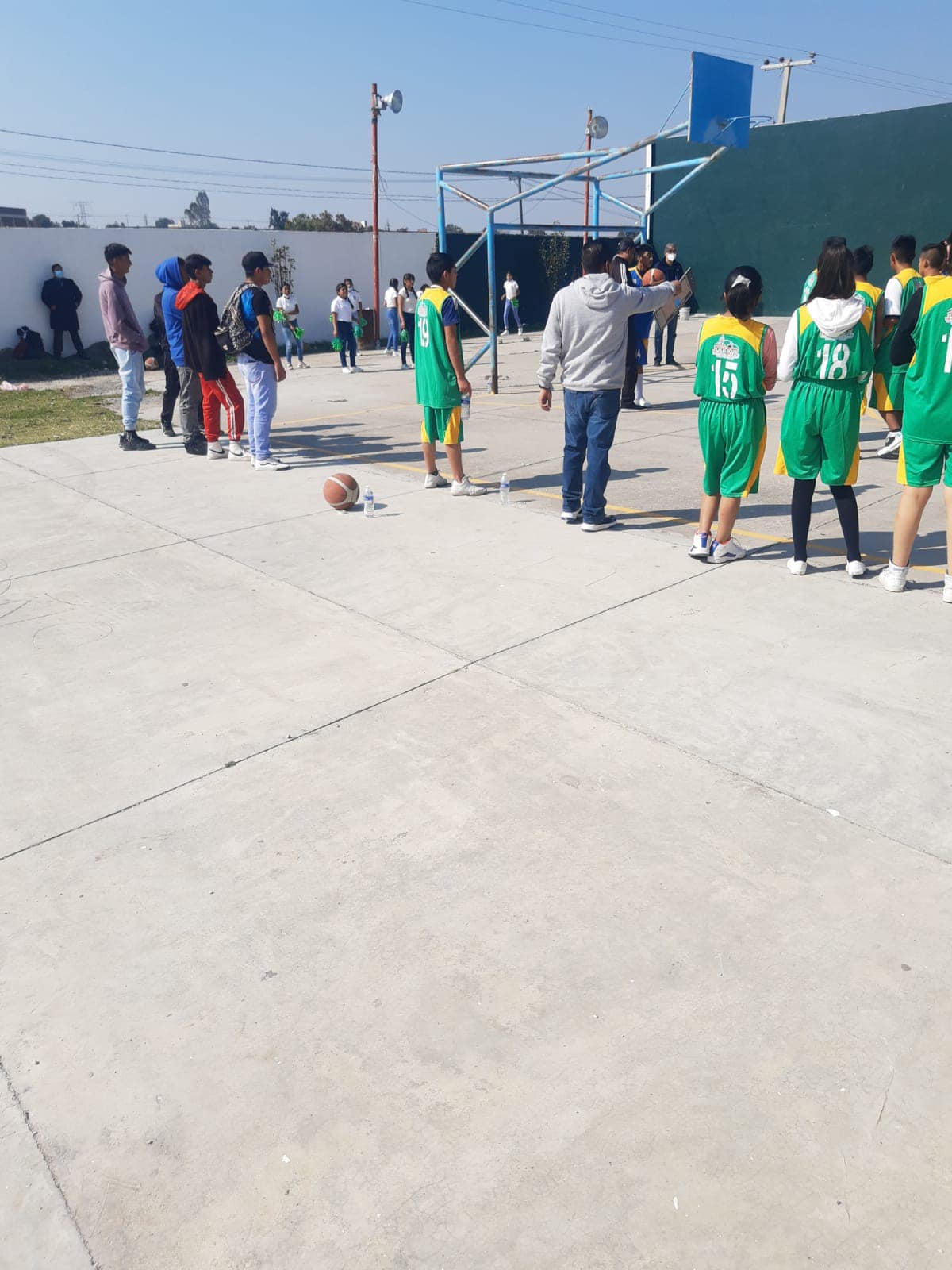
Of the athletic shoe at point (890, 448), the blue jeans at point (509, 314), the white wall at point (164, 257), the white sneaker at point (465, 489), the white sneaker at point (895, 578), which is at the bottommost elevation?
the white sneaker at point (895, 578)

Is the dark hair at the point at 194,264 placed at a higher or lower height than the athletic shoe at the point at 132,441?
higher

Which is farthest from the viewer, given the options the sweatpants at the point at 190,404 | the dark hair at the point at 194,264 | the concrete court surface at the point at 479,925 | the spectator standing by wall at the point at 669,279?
the spectator standing by wall at the point at 669,279

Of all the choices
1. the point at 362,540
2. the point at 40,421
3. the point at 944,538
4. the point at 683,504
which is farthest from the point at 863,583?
the point at 40,421

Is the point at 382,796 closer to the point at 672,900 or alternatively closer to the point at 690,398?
the point at 672,900

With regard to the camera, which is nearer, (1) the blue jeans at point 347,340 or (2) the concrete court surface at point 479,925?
(2) the concrete court surface at point 479,925

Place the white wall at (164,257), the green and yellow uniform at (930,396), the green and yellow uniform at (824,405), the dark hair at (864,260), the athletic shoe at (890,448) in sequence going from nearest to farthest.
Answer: the green and yellow uniform at (930,396)
the green and yellow uniform at (824,405)
the dark hair at (864,260)
the athletic shoe at (890,448)
the white wall at (164,257)

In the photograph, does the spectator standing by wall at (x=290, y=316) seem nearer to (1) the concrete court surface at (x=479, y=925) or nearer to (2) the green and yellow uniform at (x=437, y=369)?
(2) the green and yellow uniform at (x=437, y=369)

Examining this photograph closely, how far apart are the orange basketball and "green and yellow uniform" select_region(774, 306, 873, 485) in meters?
3.39

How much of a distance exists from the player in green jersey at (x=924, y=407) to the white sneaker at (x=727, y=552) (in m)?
1.00

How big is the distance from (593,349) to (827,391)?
1.64m

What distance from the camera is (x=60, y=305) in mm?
20438

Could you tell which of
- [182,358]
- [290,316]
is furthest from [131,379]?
[290,316]

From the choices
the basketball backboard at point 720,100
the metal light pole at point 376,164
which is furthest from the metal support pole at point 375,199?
the basketball backboard at point 720,100

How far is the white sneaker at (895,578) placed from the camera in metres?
5.44
